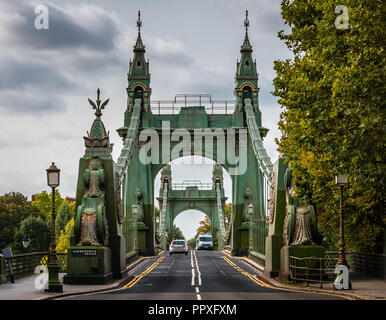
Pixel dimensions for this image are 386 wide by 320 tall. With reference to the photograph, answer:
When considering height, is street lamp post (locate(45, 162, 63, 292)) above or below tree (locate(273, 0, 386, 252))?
below

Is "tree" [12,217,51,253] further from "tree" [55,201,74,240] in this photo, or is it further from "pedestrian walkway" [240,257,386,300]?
"pedestrian walkway" [240,257,386,300]

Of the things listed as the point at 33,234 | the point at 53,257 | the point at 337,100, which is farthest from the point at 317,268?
the point at 33,234

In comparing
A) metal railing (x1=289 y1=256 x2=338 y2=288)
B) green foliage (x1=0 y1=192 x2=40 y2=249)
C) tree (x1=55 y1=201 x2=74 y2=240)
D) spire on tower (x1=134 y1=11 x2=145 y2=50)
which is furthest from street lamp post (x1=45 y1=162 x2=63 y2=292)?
tree (x1=55 y1=201 x2=74 y2=240)

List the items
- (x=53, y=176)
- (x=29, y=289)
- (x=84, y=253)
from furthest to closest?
(x=84, y=253) → (x=29, y=289) → (x=53, y=176)

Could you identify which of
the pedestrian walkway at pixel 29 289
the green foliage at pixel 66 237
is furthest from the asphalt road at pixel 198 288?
the green foliage at pixel 66 237

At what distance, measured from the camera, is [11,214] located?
82.7 meters

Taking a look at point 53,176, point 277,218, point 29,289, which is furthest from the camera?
point 277,218

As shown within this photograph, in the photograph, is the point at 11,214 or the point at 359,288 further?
the point at 11,214

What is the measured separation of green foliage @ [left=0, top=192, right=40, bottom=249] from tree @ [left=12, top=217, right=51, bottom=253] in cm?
294

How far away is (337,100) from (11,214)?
234 feet

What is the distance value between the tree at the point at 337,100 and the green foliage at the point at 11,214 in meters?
63.8

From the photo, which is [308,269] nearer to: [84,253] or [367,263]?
[367,263]

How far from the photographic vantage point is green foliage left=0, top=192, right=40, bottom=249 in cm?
8168

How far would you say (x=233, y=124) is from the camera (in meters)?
51.8
